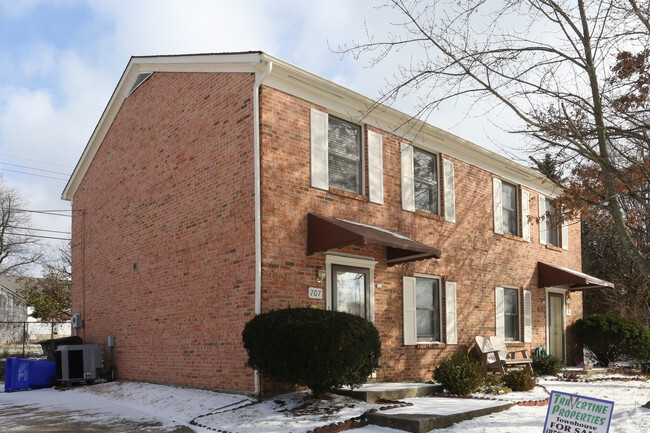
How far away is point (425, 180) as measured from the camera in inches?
527

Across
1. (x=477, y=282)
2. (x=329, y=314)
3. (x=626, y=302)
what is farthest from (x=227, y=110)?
(x=626, y=302)

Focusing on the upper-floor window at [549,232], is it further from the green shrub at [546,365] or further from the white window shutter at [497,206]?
the green shrub at [546,365]

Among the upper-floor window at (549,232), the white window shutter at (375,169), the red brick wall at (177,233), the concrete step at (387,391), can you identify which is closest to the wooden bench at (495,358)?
the concrete step at (387,391)

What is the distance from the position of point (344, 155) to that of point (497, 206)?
236 inches

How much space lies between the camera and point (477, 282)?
1437 cm

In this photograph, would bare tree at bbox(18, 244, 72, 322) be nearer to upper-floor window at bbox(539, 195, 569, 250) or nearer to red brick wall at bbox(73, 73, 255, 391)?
red brick wall at bbox(73, 73, 255, 391)

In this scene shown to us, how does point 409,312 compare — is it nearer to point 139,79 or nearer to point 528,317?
point 528,317

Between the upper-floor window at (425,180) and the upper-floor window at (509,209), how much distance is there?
3354 millimetres

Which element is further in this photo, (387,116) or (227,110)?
(387,116)

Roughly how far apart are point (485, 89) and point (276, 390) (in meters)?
5.52

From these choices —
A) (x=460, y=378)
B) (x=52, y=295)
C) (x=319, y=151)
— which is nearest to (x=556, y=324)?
(x=460, y=378)

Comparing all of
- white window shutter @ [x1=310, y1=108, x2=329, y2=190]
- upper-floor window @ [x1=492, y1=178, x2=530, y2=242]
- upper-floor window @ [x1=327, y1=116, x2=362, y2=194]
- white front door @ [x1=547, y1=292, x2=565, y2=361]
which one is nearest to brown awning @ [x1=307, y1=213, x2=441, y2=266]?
white window shutter @ [x1=310, y1=108, x2=329, y2=190]

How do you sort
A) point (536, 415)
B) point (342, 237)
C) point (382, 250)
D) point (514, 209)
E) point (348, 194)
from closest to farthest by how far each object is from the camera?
point (536, 415) → point (342, 237) → point (348, 194) → point (382, 250) → point (514, 209)

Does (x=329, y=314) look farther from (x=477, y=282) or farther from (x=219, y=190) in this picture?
(x=477, y=282)
